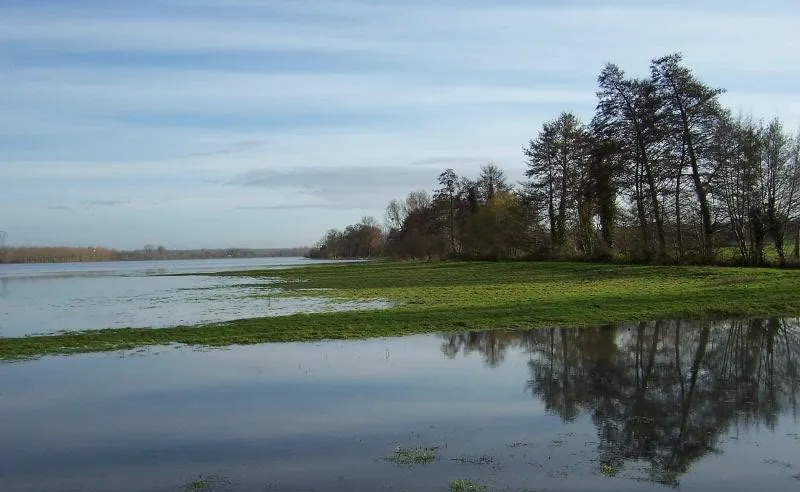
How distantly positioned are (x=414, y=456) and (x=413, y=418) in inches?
76.3

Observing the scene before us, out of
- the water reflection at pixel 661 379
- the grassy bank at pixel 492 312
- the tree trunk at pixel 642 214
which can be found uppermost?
the tree trunk at pixel 642 214

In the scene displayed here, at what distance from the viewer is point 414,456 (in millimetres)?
8141

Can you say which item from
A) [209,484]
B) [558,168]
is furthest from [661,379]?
[558,168]

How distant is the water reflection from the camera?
8538mm

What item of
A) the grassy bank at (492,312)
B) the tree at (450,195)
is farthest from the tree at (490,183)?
the grassy bank at (492,312)

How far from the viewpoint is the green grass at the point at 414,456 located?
792 centimetres

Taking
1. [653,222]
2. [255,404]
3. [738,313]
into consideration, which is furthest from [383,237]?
[255,404]

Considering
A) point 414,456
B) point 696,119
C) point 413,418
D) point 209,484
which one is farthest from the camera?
point 696,119

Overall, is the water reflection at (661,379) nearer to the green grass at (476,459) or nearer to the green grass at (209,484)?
the green grass at (476,459)

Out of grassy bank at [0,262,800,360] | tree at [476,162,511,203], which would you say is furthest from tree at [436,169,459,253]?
grassy bank at [0,262,800,360]

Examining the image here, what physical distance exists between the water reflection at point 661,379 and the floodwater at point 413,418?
0.05 m

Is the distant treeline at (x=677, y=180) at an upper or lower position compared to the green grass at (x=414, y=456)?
upper

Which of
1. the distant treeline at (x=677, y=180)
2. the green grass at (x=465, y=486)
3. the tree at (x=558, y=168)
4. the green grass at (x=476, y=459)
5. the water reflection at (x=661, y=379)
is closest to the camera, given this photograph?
the green grass at (x=465, y=486)

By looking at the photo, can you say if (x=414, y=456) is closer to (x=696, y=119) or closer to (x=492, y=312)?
(x=492, y=312)
